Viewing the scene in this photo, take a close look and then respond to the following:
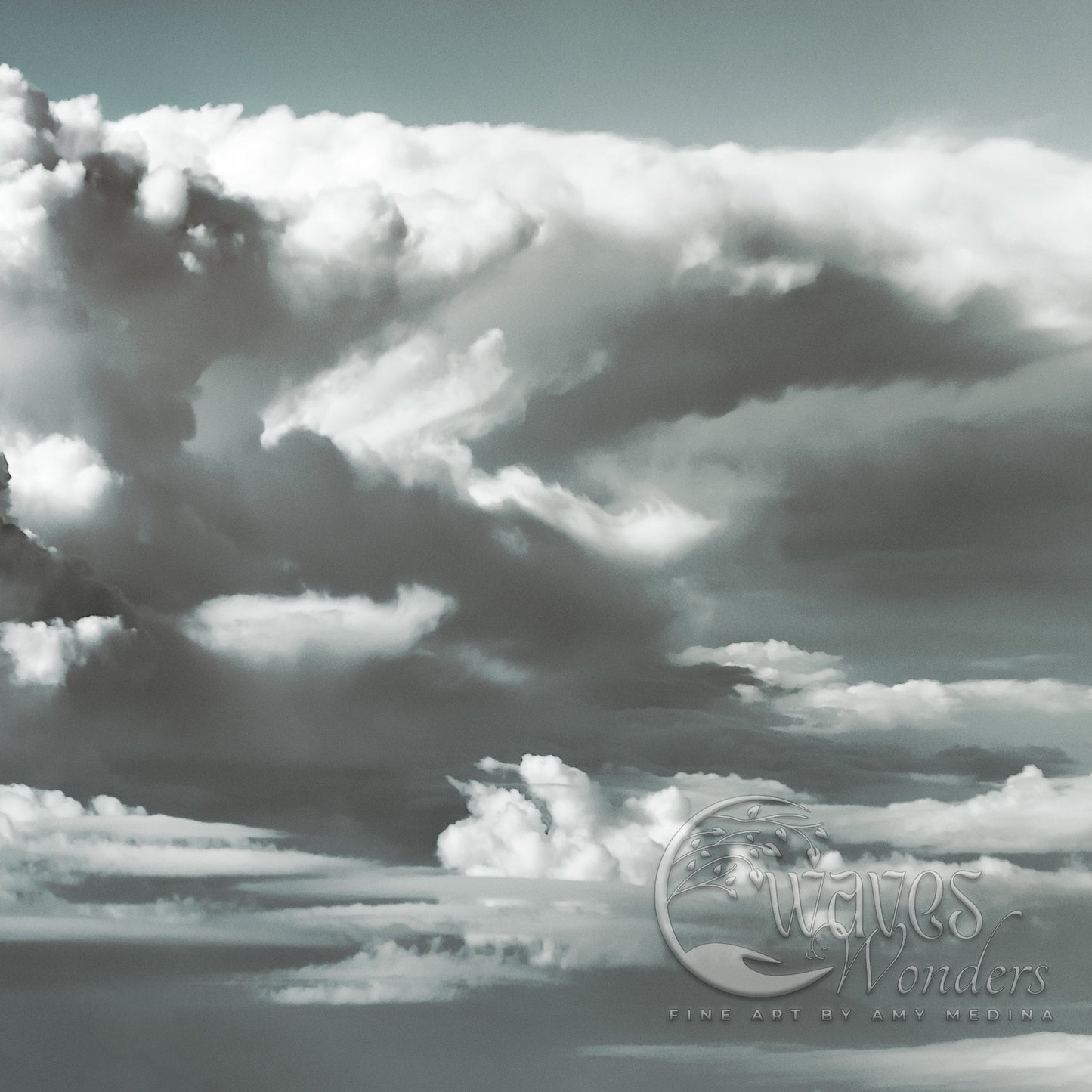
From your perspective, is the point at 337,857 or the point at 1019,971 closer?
the point at 1019,971

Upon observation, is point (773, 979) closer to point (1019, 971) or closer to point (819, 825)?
point (819, 825)

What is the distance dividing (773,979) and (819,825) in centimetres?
567

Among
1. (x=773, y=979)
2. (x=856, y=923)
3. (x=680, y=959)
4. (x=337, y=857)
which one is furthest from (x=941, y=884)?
(x=337, y=857)

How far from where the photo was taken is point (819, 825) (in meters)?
44.2

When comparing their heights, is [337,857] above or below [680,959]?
above

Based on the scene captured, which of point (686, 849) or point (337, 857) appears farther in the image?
point (337, 857)

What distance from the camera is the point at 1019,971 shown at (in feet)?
143

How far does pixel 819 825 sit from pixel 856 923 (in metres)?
3.60

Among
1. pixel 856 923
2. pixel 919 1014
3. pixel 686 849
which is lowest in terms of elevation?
pixel 919 1014

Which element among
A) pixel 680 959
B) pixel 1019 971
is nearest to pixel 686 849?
pixel 680 959

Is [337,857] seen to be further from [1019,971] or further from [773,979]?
[1019,971]

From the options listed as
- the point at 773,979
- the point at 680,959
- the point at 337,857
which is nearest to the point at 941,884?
the point at 773,979

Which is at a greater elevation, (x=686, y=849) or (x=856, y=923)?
(x=686, y=849)

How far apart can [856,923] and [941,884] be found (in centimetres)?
334
